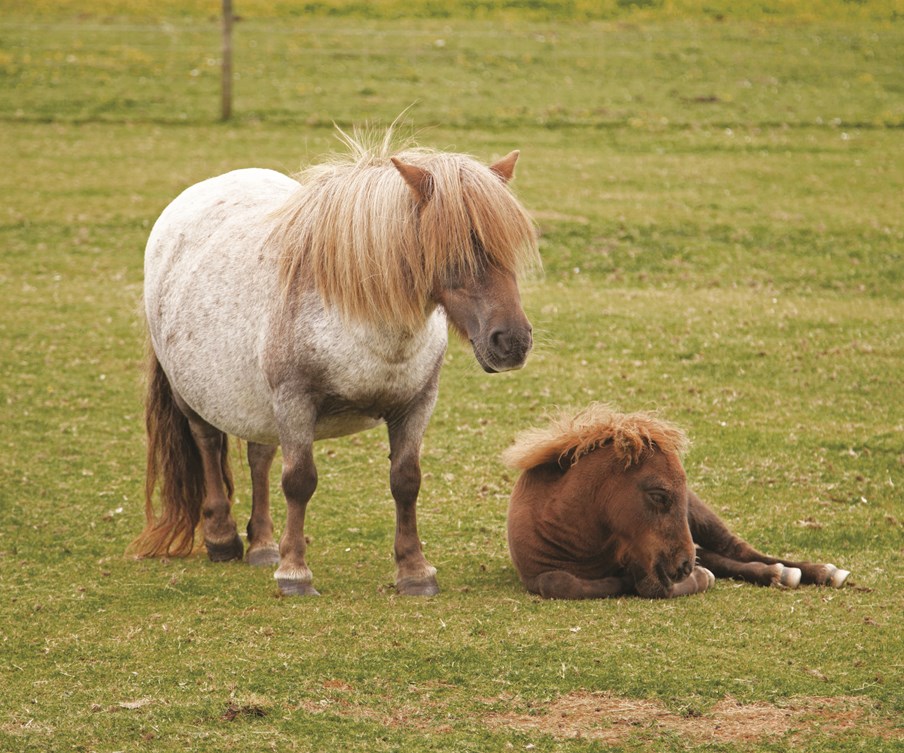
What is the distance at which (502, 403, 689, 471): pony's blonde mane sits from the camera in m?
7.75

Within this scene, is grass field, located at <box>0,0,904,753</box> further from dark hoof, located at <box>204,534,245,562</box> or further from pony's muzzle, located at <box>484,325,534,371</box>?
pony's muzzle, located at <box>484,325,534,371</box>

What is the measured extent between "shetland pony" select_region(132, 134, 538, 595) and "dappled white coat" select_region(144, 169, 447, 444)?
1 cm

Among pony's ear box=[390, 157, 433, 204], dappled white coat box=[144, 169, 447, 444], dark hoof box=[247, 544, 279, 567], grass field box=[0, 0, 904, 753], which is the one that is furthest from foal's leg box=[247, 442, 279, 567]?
pony's ear box=[390, 157, 433, 204]

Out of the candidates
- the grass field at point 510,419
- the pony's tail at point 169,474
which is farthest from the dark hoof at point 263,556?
the pony's tail at point 169,474

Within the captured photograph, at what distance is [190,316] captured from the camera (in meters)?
8.50

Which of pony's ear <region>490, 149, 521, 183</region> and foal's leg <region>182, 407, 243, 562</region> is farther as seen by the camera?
foal's leg <region>182, 407, 243, 562</region>

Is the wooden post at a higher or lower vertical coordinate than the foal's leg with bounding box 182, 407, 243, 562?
higher

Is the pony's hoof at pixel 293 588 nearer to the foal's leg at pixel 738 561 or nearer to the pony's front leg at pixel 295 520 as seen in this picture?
the pony's front leg at pixel 295 520

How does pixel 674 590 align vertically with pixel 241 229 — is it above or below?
below

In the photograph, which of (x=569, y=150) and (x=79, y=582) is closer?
(x=79, y=582)

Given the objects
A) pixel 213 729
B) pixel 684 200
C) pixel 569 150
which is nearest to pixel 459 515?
pixel 213 729

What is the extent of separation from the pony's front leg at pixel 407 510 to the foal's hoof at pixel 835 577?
257cm

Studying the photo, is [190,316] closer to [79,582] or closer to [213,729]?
[79,582]

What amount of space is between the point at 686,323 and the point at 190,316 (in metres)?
8.69
